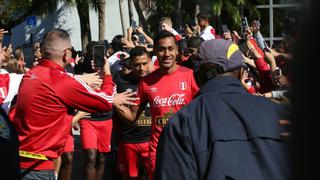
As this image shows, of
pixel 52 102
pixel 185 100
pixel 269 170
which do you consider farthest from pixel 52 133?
pixel 269 170

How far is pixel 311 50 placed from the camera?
48cm

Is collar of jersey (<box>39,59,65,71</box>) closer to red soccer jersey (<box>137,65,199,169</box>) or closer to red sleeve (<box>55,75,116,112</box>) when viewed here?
red sleeve (<box>55,75,116,112</box>)

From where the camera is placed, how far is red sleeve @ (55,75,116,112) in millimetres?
5087

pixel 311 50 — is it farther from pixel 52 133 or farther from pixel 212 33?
pixel 212 33

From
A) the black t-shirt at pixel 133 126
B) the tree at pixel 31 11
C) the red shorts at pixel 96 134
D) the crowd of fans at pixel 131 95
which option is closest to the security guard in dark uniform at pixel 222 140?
the crowd of fans at pixel 131 95

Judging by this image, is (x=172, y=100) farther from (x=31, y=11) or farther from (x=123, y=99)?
(x=31, y=11)

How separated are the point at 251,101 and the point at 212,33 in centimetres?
721

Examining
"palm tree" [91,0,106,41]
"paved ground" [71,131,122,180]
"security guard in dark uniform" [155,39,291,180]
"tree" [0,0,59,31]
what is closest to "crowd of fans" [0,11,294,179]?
"security guard in dark uniform" [155,39,291,180]

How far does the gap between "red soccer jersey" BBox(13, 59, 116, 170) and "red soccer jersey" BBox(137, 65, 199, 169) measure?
0.82 meters

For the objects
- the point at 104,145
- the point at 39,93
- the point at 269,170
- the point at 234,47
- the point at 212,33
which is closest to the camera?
the point at 269,170

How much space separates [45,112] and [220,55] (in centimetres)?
264

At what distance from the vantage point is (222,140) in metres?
2.39

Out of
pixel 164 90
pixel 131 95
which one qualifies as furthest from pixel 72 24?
pixel 131 95

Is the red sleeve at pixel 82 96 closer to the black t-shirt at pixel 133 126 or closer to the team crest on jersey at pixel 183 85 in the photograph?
the team crest on jersey at pixel 183 85
